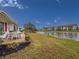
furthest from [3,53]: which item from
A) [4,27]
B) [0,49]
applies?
[4,27]

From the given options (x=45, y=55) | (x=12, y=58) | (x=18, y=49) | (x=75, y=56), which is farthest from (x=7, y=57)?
(x=75, y=56)

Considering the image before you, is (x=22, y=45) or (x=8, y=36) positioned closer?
(x=22, y=45)

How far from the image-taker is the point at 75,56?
17438 millimetres

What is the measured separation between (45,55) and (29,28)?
89.8 meters

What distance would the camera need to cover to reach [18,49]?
1858 centimetres

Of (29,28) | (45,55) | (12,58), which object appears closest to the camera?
(12,58)

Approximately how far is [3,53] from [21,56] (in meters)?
1.76

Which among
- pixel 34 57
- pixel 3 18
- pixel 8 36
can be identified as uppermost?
→ pixel 3 18

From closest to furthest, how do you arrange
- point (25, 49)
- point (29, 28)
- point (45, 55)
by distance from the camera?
point (45, 55) < point (25, 49) < point (29, 28)

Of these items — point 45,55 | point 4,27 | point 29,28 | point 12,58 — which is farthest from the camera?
point 29,28

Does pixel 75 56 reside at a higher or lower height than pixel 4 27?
lower

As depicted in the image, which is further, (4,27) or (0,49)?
(4,27)

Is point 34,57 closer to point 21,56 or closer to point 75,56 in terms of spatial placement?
point 21,56

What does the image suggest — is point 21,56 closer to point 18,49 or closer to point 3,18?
point 18,49
